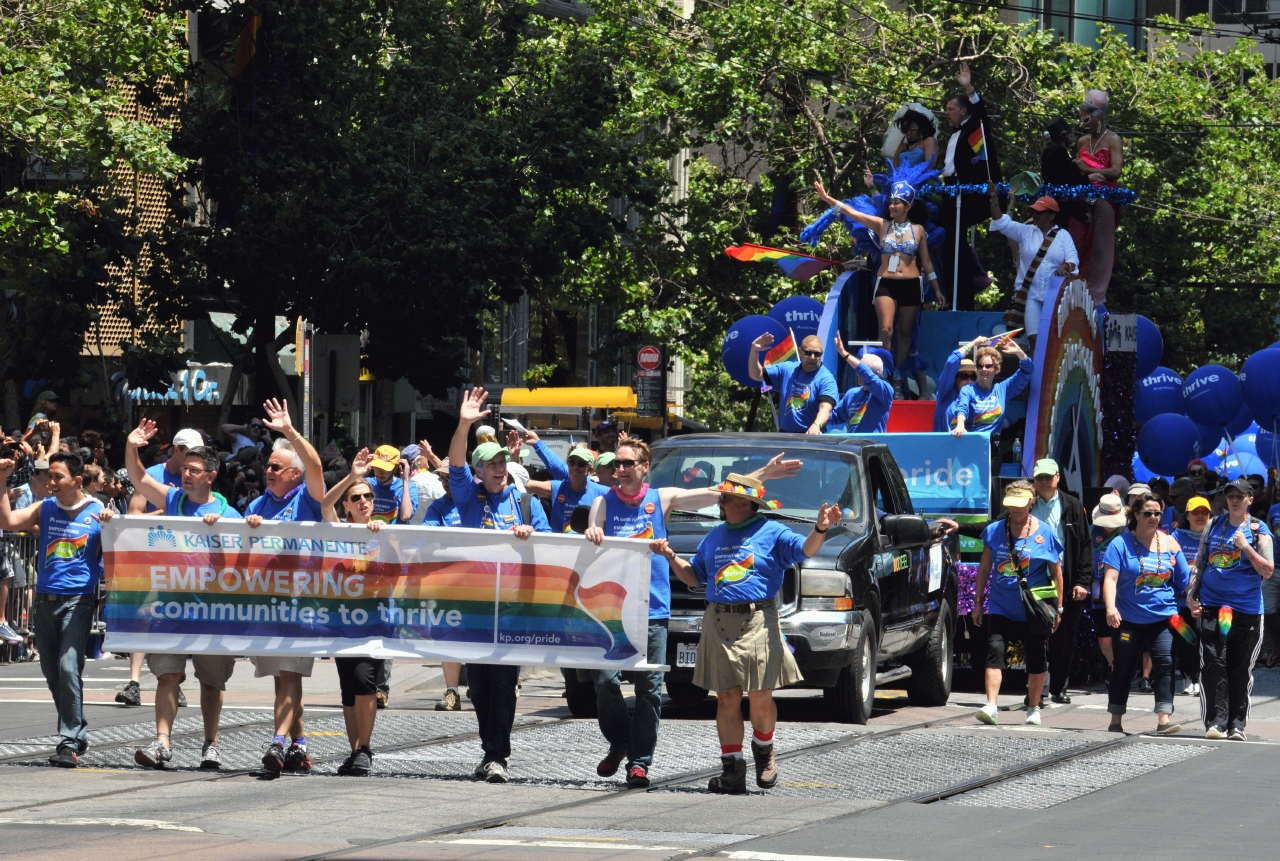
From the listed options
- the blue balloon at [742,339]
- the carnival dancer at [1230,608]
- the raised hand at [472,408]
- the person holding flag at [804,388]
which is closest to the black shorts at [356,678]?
the raised hand at [472,408]

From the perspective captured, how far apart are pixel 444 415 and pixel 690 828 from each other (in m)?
38.5

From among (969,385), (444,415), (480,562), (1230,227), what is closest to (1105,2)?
(1230,227)

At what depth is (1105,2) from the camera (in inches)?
2813

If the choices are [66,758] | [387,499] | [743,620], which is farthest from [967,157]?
[66,758]

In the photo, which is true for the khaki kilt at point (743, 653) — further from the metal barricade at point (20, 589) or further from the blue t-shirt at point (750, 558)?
the metal barricade at point (20, 589)

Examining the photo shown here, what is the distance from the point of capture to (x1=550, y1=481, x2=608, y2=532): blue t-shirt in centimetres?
1404

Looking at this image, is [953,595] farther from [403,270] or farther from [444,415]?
[444,415]

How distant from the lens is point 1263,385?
81.5ft

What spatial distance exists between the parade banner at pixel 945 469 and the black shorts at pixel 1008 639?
182cm

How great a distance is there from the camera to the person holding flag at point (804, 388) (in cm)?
1658

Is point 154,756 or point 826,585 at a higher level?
point 826,585

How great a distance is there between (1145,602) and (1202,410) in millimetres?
12989

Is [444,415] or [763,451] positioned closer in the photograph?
[763,451]

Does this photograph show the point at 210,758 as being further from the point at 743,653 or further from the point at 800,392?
the point at 800,392
